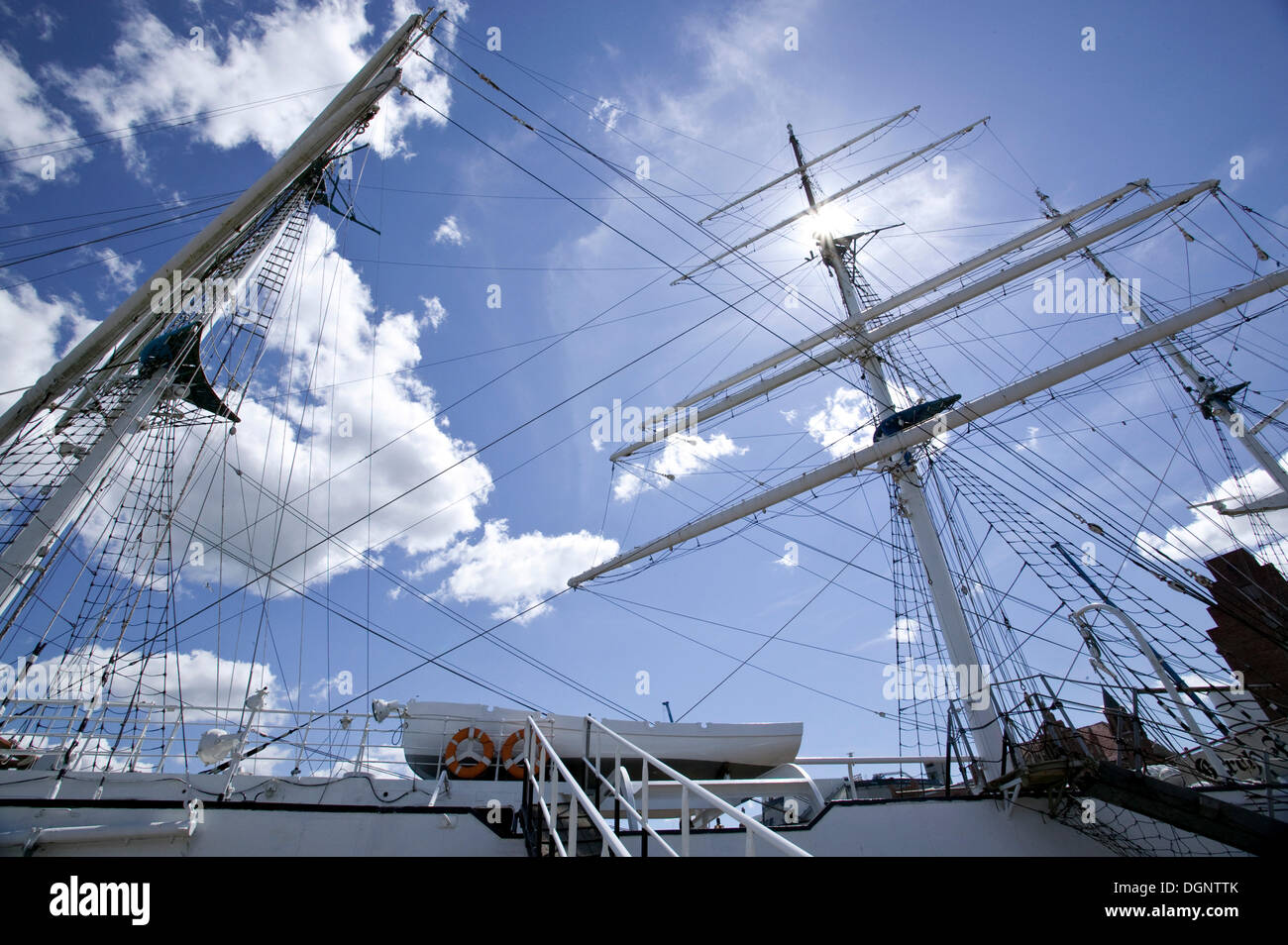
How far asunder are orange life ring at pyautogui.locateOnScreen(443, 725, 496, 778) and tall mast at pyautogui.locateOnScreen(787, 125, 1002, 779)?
8209 mm

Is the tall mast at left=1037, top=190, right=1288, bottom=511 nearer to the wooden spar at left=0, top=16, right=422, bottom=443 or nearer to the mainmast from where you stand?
the mainmast

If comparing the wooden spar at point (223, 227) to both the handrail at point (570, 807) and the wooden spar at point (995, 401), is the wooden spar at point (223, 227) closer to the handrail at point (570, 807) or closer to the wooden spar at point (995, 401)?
the handrail at point (570, 807)

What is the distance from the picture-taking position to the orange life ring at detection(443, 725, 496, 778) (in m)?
10.7

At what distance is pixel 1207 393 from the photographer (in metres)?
22.0

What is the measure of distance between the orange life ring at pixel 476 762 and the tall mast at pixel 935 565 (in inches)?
323

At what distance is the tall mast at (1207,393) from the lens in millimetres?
19434

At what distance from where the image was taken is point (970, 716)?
12.6 meters

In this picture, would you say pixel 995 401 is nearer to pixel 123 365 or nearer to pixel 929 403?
pixel 929 403

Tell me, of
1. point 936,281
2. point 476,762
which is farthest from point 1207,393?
point 476,762

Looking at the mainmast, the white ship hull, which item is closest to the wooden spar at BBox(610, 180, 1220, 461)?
the mainmast
